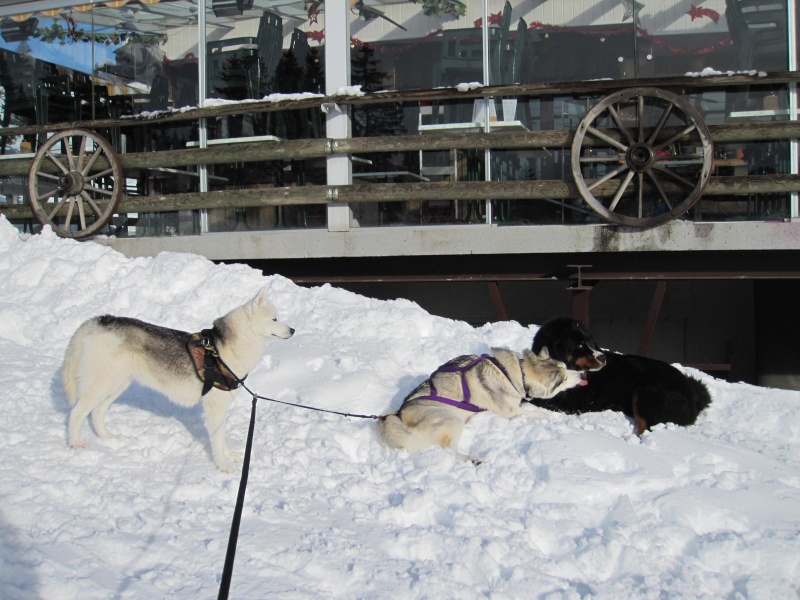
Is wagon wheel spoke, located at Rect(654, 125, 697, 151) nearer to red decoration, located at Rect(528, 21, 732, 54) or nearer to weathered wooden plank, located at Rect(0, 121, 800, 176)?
weathered wooden plank, located at Rect(0, 121, 800, 176)

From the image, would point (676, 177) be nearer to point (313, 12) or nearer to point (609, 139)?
point (609, 139)

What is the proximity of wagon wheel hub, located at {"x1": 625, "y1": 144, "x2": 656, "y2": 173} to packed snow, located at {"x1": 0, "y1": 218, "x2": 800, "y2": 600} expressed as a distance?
250 cm

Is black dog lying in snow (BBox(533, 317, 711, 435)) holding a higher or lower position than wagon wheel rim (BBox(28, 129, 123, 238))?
lower

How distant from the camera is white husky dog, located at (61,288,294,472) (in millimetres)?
5312

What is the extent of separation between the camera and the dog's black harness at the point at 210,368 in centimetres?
533

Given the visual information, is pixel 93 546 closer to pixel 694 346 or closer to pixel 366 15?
pixel 366 15

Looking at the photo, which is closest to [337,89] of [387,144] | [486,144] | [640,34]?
[387,144]

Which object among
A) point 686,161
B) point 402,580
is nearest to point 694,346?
point 686,161

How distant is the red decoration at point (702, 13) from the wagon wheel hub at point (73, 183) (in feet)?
25.7

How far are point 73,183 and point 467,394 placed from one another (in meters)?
6.99

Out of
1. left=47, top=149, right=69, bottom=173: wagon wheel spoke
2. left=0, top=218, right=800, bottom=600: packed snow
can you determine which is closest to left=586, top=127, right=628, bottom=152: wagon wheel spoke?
left=0, top=218, right=800, bottom=600: packed snow

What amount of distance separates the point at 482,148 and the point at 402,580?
6.23m

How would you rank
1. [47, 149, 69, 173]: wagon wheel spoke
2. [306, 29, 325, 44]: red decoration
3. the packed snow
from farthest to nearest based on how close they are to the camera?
[47, 149, 69, 173]: wagon wheel spoke → [306, 29, 325, 44]: red decoration → the packed snow

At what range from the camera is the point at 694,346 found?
1016 cm
